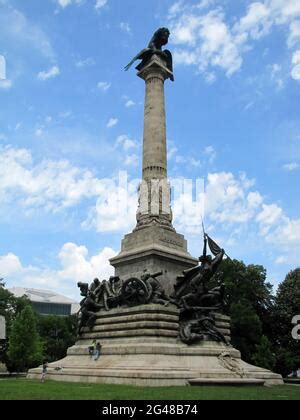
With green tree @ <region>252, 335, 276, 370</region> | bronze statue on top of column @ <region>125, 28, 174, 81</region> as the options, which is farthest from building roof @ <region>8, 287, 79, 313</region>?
bronze statue on top of column @ <region>125, 28, 174, 81</region>

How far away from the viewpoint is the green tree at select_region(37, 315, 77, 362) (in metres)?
59.4

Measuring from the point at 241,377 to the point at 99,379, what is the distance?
19.7 ft

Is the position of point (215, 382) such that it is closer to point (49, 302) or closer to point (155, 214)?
point (155, 214)

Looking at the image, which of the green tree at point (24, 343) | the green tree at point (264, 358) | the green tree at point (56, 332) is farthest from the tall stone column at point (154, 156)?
the green tree at point (56, 332)

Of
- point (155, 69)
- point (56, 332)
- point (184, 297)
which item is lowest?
point (184, 297)

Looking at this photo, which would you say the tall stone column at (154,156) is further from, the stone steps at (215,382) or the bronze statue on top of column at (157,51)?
the stone steps at (215,382)

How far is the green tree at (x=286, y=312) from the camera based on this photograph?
46.2 metres

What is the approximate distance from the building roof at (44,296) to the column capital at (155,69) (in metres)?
89.0

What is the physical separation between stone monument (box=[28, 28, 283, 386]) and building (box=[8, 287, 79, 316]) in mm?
87576

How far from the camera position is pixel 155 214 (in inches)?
1130

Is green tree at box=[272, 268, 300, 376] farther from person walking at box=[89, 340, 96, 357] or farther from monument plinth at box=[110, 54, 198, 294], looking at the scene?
person walking at box=[89, 340, 96, 357]

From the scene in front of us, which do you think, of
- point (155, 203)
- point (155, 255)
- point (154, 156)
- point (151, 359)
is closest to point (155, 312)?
point (151, 359)

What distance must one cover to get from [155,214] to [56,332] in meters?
38.8
